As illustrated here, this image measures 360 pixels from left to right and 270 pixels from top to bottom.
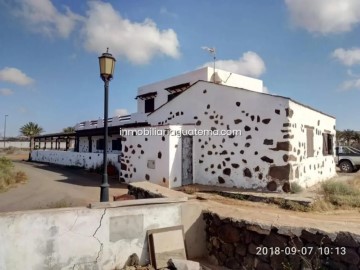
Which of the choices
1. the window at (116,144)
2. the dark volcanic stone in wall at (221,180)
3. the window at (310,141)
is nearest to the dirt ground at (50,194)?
the dark volcanic stone in wall at (221,180)

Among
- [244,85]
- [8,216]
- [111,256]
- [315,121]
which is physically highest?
[244,85]

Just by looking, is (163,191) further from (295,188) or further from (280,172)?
(295,188)

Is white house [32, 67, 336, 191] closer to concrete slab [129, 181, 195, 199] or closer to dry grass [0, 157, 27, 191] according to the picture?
concrete slab [129, 181, 195, 199]

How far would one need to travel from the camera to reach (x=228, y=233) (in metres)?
4.89

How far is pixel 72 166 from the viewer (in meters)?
20.8

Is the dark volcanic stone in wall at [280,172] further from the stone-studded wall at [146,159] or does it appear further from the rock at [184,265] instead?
the rock at [184,265]

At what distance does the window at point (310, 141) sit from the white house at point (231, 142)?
0.13ft

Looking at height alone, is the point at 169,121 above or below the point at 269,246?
above

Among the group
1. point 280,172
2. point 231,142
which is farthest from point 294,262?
point 231,142

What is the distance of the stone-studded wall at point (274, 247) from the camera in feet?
12.3

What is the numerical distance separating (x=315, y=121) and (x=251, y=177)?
4193mm

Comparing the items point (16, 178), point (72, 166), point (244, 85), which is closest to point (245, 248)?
point (16, 178)

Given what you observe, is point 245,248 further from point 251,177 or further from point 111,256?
point 251,177

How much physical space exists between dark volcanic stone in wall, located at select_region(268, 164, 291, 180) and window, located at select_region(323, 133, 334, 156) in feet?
16.2
